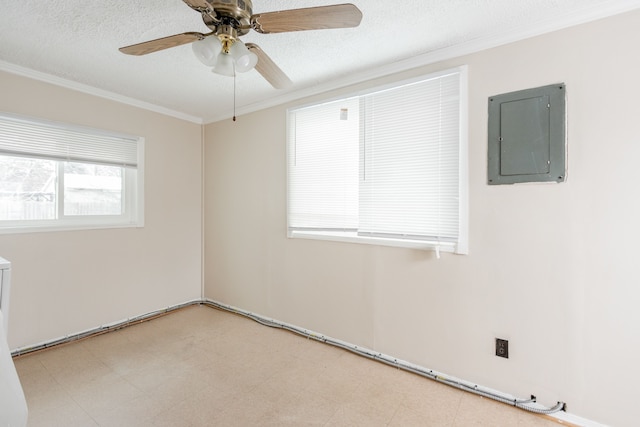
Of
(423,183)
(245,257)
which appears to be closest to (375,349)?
(423,183)

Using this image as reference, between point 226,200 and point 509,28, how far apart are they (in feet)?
9.85

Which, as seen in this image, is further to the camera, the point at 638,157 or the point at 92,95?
the point at 92,95

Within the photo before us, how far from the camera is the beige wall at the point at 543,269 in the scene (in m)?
1.55

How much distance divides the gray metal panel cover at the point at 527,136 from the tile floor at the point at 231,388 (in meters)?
1.45

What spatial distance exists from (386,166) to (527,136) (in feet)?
2.98

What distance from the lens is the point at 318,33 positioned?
1864 millimetres

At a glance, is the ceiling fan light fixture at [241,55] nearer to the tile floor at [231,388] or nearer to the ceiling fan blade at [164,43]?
the ceiling fan blade at [164,43]

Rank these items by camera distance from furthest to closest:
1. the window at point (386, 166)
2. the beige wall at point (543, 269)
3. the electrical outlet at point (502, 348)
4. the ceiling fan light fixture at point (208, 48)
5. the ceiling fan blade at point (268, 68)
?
the window at point (386, 166) → the electrical outlet at point (502, 348) → the beige wall at point (543, 269) → the ceiling fan blade at point (268, 68) → the ceiling fan light fixture at point (208, 48)

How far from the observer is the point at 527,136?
69.4 inches

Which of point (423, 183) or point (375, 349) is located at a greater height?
point (423, 183)

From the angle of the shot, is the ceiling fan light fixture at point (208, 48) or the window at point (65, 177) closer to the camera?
the ceiling fan light fixture at point (208, 48)

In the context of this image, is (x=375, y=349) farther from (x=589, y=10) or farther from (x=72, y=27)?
(x=72, y=27)

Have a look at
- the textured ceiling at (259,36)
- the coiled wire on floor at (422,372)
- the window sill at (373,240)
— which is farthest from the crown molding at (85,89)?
the coiled wire on floor at (422,372)

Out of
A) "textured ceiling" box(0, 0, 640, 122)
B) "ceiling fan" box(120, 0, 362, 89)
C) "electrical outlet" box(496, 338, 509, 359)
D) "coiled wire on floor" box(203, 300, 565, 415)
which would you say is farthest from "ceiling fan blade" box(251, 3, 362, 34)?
"coiled wire on floor" box(203, 300, 565, 415)
